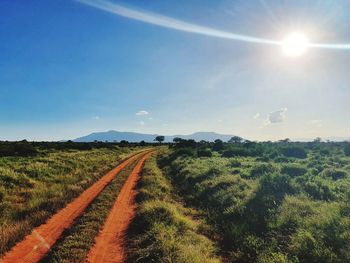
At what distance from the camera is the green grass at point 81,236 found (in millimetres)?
9047

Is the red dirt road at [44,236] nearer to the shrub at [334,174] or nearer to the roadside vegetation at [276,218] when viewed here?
the roadside vegetation at [276,218]

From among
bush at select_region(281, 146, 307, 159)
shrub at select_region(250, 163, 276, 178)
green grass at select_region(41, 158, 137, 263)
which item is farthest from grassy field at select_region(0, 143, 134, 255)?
bush at select_region(281, 146, 307, 159)

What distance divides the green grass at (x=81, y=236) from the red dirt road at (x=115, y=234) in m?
0.21

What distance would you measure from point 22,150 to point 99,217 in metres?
38.1

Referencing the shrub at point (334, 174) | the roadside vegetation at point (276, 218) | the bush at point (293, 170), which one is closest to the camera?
the roadside vegetation at point (276, 218)

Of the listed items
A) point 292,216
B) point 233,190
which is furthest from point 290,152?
point 292,216

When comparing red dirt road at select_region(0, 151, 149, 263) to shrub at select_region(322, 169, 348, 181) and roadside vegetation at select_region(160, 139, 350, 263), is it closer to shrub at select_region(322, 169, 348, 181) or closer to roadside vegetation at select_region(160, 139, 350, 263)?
roadside vegetation at select_region(160, 139, 350, 263)

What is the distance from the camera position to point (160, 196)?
18328mm

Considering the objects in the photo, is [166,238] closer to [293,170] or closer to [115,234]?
[115,234]

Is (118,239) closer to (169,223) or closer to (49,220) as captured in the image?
(169,223)

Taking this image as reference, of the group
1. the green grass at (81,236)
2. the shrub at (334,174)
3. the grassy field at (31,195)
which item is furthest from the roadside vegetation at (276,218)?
the grassy field at (31,195)

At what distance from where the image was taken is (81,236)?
10656mm

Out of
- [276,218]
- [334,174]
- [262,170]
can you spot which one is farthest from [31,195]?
[334,174]

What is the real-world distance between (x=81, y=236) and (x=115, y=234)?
4.20 ft
